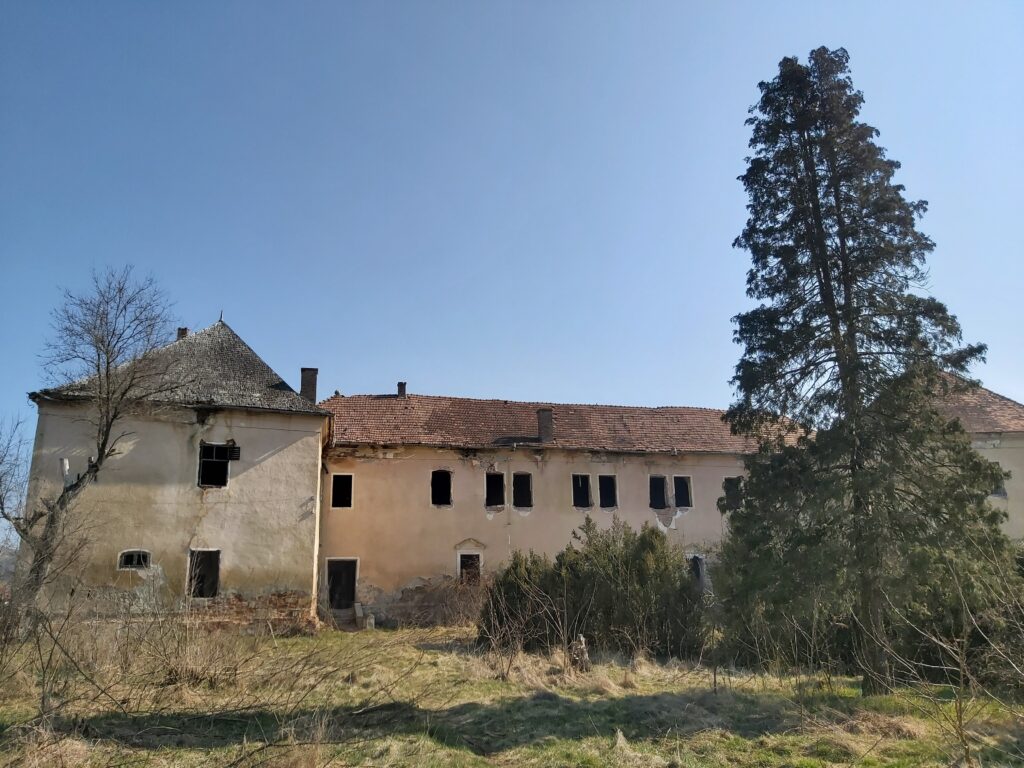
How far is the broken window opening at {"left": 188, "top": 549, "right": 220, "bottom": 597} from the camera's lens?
1880cm

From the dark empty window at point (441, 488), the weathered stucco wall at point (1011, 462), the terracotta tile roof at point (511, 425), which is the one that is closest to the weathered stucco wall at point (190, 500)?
the terracotta tile roof at point (511, 425)

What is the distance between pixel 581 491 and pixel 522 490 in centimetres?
221

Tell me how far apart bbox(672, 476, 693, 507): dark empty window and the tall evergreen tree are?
12.6 metres

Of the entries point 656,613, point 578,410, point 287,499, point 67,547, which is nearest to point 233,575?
point 287,499

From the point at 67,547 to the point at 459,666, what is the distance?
1028cm

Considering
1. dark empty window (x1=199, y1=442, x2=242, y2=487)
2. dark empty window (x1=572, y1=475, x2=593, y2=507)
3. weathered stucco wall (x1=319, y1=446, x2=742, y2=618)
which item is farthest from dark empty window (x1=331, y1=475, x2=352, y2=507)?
dark empty window (x1=572, y1=475, x2=593, y2=507)

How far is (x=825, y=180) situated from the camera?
13.4m

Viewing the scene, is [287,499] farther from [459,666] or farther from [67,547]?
[459,666]

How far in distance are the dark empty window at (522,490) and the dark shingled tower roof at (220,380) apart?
753 centimetres

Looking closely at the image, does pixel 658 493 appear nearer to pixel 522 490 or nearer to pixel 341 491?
pixel 522 490

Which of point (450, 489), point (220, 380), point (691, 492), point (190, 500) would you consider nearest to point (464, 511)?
point (450, 489)

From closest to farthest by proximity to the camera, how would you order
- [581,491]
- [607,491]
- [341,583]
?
[341,583] → [581,491] → [607,491]

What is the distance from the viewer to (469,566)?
2369cm

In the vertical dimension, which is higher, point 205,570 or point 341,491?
point 341,491
